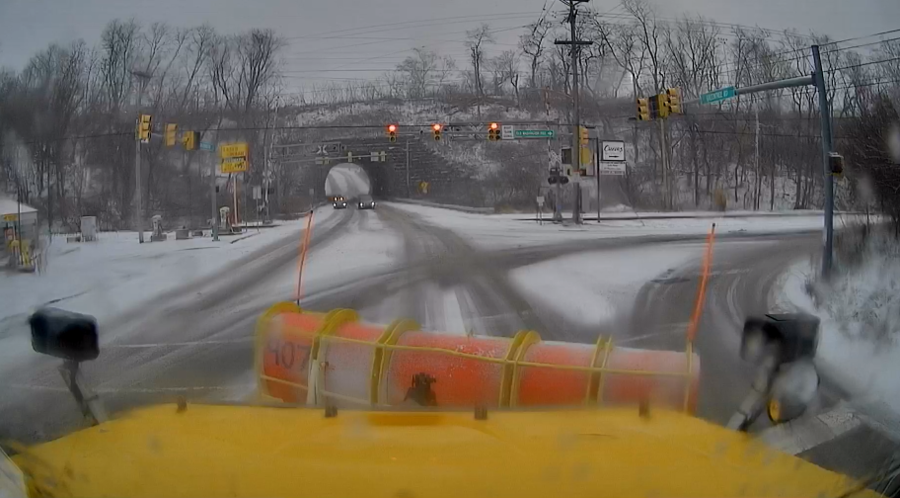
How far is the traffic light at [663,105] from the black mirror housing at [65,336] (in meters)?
3.94

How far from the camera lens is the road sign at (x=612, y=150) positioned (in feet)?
16.8

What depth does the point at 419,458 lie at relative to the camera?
283 centimetres

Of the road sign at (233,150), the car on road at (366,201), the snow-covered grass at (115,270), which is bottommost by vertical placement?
the snow-covered grass at (115,270)

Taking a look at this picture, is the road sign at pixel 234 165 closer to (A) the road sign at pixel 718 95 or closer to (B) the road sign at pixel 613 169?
(B) the road sign at pixel 613 169

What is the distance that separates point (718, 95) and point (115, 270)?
4.40 m

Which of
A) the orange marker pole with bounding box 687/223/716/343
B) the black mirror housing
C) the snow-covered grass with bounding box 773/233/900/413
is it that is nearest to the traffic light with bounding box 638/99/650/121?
the orange marker pole with bounding box 687/223/716/343

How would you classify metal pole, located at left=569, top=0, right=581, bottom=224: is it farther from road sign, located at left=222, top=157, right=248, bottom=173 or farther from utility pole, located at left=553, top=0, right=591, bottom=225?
road sign, located at left=222, top=157, right=248, bottom=173

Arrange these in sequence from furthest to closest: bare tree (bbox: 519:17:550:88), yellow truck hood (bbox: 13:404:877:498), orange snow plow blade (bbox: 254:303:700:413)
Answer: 1. bare tree (bbox: 519:17:550:88)
2. orange snow plow blade (bbox: 254:303:700:413)
3. yellow truck hood (bbox: 13:404:877:498)

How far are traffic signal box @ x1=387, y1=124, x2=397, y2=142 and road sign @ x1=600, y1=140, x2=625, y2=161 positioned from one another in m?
1.49

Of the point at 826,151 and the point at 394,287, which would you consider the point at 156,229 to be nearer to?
the point at 394,287

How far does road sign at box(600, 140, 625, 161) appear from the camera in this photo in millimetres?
5129

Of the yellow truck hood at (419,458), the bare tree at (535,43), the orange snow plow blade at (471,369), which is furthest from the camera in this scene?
the bare tree at (535,43)

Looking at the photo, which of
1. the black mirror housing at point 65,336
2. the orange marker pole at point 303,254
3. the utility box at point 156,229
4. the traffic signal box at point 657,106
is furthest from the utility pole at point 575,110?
the black mirror housing at point 65,336

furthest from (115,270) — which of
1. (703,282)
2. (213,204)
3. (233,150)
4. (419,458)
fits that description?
(703,282)
